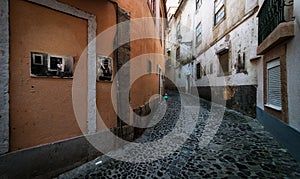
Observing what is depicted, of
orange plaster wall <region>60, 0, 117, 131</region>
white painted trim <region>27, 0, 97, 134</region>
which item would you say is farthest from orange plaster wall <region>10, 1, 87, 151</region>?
orange plaster wall <region>60, 0, 117, 131</region>

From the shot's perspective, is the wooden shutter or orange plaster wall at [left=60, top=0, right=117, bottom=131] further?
the wooden shutter

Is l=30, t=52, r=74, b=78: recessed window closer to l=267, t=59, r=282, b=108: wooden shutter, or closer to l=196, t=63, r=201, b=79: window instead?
l=267, t=59, r=282, b=108: wooden shutter

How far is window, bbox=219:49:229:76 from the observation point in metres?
8.66

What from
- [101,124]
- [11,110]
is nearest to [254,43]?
[101,124]

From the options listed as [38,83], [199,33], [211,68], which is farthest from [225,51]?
[38,83]

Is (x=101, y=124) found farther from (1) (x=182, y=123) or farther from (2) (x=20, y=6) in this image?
(1) (x=182, y=123)

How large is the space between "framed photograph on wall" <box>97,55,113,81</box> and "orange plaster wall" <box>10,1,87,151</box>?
461 millimetres

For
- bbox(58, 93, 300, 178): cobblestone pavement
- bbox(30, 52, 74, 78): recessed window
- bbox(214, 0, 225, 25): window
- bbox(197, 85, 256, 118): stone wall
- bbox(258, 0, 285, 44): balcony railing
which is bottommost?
bbox(58, 93, 300, 178): cobblestone pavement

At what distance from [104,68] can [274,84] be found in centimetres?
428

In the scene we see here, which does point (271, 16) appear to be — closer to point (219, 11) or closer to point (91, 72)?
point (91, 72)

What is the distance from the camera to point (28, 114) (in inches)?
89.8

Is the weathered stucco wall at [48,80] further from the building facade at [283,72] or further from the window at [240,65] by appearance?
the window at [240,65]

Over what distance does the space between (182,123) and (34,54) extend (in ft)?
15.4

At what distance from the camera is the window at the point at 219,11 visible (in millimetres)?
9163
